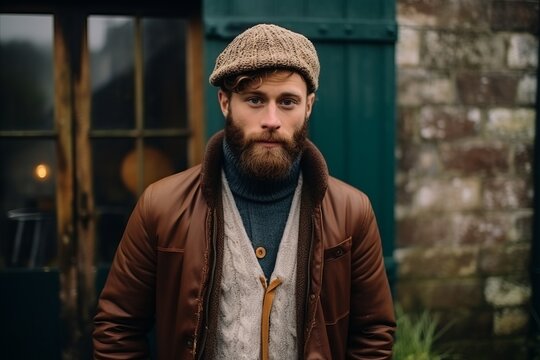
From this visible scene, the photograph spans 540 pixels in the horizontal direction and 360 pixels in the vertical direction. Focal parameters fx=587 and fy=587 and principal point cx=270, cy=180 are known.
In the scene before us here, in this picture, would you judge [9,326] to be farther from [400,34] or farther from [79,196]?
[400,34]

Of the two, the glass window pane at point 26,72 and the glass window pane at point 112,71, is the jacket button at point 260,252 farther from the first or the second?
the glass window pane at point 26,72

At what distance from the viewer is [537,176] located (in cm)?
316

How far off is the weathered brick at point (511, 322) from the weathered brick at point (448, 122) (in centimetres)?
101

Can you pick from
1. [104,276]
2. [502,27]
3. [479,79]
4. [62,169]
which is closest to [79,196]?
[62,169]

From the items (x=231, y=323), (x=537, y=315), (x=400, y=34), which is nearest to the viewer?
(x=231, y=323)

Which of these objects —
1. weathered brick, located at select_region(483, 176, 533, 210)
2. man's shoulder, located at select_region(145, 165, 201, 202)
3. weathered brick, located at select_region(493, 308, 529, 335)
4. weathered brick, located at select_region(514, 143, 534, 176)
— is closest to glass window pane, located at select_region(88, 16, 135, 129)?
man's shoulder, located at select_region(145, 165, 201, 202)

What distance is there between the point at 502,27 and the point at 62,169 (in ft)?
7.83

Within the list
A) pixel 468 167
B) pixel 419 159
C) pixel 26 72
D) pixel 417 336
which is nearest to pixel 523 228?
pixel 468 167

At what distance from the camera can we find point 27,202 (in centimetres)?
285

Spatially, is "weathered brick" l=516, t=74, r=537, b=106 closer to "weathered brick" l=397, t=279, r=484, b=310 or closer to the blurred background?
the blurred background

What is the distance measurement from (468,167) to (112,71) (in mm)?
1905

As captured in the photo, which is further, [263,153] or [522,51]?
[522,51]

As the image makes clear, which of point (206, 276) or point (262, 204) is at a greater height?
point (262, 204)

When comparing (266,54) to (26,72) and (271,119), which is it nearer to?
(271,119)
